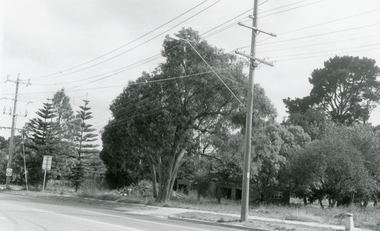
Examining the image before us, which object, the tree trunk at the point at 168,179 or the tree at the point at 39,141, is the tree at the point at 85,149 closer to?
the tree at the point at 39,141

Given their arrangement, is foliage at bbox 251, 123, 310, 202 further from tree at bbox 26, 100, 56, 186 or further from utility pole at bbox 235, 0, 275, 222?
tree at bbox 26, 100, 56, 186

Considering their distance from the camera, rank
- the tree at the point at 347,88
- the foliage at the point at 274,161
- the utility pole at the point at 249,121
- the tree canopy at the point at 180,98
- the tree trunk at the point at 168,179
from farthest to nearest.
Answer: the tree at the point at 347,88 < the foliage at the point at 274,161 < the tree trunk at the point at 168,179 < the tree canopy at the point at 180,98 < the utility pole at the point at 249,121

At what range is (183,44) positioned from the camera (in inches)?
1100

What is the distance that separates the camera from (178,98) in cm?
2755

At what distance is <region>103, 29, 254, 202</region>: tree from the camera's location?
27094 mm

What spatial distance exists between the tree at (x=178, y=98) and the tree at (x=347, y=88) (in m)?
32.4

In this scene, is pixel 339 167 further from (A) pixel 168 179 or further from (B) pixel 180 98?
(B) pixel 180 98

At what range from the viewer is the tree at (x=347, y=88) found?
183ft

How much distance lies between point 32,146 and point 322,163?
4367 cm

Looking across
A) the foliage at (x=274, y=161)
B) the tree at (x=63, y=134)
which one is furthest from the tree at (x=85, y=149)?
the foliage at (x=274, y=161)

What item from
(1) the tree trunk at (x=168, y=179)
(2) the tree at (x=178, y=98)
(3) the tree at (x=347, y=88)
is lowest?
(1) the tree trunk at (x=168, y=179)

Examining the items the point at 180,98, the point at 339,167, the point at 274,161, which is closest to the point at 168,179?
the point at 180,98

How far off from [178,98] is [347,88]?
37.7 meters

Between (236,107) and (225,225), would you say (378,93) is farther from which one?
(225,225)
